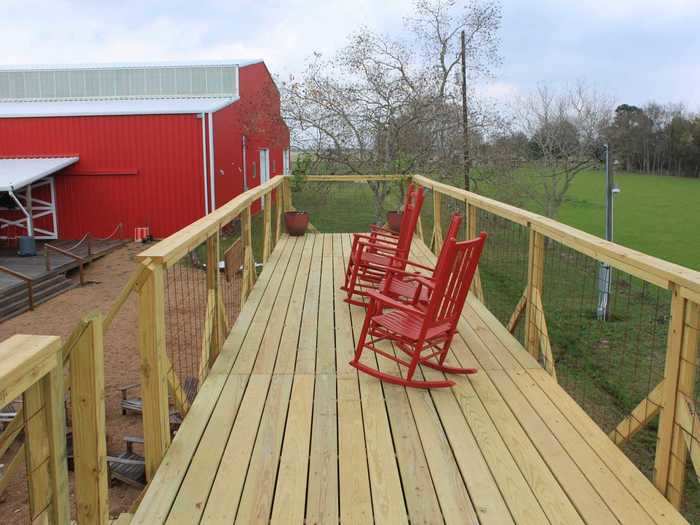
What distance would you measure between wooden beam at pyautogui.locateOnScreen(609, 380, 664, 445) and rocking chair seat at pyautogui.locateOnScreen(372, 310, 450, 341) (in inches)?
37.1

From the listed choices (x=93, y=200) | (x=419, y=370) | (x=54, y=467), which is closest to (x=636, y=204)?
(x=93, y=200)

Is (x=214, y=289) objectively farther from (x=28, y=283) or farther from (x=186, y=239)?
(x=28, y=283)

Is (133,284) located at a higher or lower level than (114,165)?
lower

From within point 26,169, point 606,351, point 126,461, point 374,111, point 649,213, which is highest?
point 374,111

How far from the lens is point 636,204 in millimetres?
27094

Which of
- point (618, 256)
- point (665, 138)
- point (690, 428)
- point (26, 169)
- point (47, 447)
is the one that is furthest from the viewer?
point (665, 138)

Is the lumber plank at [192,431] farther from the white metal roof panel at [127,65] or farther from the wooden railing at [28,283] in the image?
the white metal roof panel at [127,65]

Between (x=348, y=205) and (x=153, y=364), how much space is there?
65.6 ft

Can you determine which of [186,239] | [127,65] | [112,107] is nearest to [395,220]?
[186,239]

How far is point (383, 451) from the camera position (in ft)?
7.99

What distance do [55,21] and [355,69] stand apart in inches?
390

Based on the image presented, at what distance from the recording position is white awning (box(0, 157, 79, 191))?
41.0 ft

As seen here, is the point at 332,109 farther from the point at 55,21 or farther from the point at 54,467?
the point at 54,467

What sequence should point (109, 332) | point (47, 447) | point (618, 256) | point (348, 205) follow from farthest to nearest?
1. point (348, 205)
2. point (109, 332)
3. point (618, 256)
4. point (47, 447)
